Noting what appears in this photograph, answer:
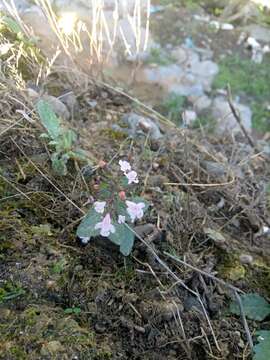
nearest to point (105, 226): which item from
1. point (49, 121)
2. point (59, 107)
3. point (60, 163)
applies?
point (60, 163)

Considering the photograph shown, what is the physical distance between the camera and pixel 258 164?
2730 millimetres

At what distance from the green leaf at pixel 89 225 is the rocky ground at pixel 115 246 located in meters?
0.10

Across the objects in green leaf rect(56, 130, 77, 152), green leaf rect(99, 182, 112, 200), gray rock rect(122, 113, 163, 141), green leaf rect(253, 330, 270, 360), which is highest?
green leaf rect(56, 130, 77, 152)

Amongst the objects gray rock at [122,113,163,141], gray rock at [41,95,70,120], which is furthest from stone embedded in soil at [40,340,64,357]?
gray rock at [122,113,163,141]

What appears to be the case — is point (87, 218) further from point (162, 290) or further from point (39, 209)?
point (162, 290)

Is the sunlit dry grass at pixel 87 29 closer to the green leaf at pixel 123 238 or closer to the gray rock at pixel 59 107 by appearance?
the gray rock at pixel 59 107

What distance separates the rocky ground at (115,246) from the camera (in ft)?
4.57

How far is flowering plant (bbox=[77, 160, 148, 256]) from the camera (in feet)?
4.91

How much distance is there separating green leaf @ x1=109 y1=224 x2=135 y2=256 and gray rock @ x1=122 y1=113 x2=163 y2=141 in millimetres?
843

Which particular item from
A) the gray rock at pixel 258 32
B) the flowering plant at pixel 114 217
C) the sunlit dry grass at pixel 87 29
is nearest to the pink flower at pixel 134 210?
the flowering plant at pixel 114 217

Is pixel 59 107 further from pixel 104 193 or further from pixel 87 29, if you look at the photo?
pixel 87 29

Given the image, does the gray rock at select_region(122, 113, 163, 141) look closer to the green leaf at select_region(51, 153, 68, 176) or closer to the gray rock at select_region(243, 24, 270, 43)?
the green leaf at select_region(51, 153, 68, 176)

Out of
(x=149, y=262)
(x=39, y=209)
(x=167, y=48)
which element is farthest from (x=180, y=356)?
(x=167, y=48)

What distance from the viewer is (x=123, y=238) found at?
1521 mm
